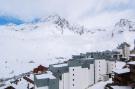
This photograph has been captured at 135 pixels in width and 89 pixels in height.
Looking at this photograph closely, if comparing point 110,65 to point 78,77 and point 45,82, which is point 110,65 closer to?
point 78,77

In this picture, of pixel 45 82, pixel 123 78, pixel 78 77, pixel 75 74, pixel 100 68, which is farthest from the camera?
pixel 100 68

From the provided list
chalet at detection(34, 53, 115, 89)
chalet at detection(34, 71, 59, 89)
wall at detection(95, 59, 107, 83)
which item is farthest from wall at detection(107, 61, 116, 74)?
chalet at detection(34, 71, 59, 89)

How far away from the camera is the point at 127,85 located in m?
38.4

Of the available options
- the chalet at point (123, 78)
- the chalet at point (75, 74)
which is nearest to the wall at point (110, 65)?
the chalet at point (75, 74)

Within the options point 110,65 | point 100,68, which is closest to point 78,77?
point 100,68

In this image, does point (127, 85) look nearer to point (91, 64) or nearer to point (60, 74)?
point (60, 74)

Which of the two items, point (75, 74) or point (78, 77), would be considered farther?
point (78, 77)

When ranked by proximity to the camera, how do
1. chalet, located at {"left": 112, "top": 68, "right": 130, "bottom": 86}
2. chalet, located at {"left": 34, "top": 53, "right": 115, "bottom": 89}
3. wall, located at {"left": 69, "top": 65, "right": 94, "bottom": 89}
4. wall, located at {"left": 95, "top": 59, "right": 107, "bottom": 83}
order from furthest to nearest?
wall, located at {"left": 95, "top": 59, "right": 107, "bottom": 83}
wall, located at {"left": 69, "top": 65, "right": 94, "bottom": 89}
chalet, located at {"left": 34, "top": 53, "right": 115, "bottom": 89}
chalet, located at {"left": 112, "top": 68, "right": 130, "bottom": 86}

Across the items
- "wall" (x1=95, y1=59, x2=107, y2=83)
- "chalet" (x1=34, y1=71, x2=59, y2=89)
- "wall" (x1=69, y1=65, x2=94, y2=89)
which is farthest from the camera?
"wall" (x1=95, y1=59, x2=107, y2=83)

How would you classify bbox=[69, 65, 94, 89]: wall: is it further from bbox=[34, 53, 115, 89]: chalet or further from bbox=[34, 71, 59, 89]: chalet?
Result: bbox=[34, 71, 59, 89]: chalet

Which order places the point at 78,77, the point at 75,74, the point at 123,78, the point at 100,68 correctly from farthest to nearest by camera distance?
1. the point at 100,68
2. the point at 78,77
3. the point at 75,74
4. the point at 123,78

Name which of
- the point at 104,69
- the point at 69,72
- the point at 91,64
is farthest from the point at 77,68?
the point at 104,69

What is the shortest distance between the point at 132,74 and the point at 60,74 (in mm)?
26005

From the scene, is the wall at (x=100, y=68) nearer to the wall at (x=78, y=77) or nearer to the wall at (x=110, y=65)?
the wall at (x=110, y=65)
